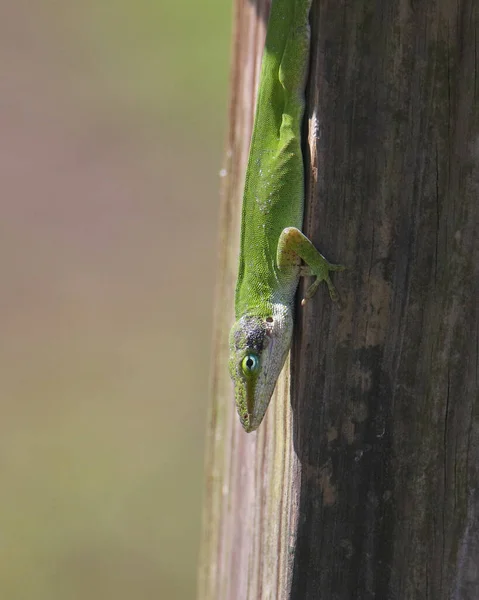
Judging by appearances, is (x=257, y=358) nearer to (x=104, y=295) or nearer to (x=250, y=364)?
(x=250, y=364)

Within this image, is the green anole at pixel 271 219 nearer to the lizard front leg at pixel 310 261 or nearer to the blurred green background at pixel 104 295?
the lizard front leg at pixel 310 261

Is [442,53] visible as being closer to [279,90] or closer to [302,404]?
[279,90]

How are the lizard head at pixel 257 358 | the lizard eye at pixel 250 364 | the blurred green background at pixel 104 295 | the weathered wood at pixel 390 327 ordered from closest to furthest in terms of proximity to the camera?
1. the weathered wood at pixel 390 327
2. the lizard head at pixel 257 358
3. the lizard eye at pixel 250 364
4. the blurred green background at pixel 104 295

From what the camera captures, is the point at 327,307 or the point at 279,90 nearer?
the point at 327,307

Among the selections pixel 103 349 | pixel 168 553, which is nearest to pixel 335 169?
pixel 168 553

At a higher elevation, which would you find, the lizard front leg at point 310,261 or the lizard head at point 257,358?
the lizard front leg at point 310,261

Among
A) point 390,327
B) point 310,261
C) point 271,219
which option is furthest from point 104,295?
point 390,327

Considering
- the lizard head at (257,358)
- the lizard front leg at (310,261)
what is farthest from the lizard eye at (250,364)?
the lizard front leg at (310,261)
